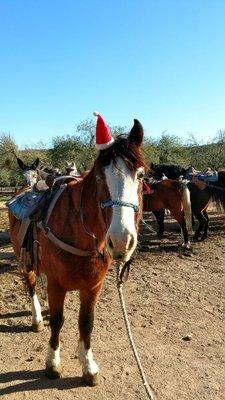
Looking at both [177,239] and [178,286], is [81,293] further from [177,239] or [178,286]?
Answer: [177,239]

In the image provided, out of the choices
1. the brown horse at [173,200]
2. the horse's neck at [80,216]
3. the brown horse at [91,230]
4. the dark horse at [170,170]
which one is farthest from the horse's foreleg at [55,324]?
the dark horse at [170,170]

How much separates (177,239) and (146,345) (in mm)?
5938

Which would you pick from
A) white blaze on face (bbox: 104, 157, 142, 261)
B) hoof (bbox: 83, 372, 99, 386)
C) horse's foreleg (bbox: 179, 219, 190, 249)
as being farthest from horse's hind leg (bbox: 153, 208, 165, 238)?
white blaze on face (bbox: 104, 157, 142, 261)

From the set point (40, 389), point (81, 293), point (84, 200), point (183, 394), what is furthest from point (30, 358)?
point (84, 200)

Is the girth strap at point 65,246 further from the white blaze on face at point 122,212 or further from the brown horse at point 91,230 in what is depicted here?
the white blaze on face at point 122,212

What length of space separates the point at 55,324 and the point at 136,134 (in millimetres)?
1886

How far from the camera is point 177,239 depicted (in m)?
9.73

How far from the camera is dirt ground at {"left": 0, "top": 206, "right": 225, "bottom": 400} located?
3209 millimetres

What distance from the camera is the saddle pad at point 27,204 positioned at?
3.65m

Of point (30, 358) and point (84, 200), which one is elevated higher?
point (84, 200)

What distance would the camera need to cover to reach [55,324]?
3289 mm

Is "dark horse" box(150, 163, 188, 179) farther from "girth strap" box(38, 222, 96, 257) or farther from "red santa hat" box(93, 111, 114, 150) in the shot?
"red santa hat" box(93, 111, 114, 150)

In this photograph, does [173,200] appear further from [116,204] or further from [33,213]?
[116,204]

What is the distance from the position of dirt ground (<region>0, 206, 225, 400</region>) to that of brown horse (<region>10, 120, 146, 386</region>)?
0.24 meters
